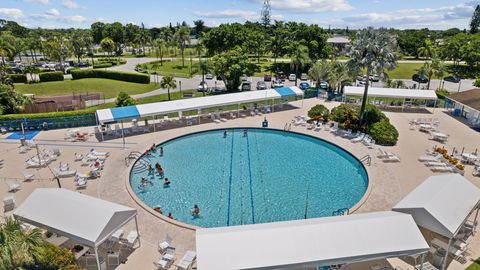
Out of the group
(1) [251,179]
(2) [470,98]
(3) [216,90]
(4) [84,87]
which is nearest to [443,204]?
(1) [251,179]

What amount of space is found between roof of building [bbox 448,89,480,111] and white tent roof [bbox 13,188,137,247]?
33107mm

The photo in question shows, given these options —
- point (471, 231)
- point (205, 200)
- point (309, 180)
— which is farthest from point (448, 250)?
point (205, 200)

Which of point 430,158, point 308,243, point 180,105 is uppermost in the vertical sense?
point 180,105

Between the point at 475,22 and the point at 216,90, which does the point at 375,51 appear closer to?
the point at 216,90

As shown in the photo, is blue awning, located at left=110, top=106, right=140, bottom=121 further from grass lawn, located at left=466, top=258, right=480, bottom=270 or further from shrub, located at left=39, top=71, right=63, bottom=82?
shrub, located at left=39, top=71, right=63, bottom=82

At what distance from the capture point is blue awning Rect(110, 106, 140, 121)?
27.8 m

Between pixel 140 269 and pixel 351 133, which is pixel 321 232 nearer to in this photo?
pixel 140 269

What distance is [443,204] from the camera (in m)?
14.0

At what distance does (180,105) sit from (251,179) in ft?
41.7

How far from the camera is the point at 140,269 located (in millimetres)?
13203

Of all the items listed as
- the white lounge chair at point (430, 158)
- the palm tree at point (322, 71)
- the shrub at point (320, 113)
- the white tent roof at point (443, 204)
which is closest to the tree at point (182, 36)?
the palm tree at point (322, 71)

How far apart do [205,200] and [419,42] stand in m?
90.0

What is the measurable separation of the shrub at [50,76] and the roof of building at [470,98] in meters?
58.7

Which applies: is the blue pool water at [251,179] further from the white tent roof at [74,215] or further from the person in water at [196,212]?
the white tent roof at [74,215]
